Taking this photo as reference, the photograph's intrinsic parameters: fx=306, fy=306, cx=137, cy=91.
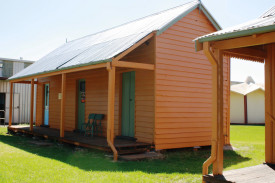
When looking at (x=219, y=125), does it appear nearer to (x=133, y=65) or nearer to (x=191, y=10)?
(x=133, y=65)

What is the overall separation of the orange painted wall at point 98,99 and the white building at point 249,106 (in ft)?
54.4

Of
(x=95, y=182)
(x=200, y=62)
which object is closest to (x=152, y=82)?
(x=200, y=62)

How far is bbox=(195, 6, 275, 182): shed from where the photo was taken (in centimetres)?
486

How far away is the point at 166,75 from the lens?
9.74 m

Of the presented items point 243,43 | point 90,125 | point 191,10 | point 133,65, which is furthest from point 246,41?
point 90,125

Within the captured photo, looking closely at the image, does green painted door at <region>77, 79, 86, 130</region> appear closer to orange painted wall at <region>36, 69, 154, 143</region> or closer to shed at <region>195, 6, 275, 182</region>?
orange painted wall at <region>36, 69, 154, 143</region>

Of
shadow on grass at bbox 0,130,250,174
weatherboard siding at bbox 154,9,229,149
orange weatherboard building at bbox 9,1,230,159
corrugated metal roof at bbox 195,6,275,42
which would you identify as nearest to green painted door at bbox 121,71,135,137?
orange weatherboard building at bbox 9,1,230,159

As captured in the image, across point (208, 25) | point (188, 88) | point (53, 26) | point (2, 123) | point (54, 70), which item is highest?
point (53, 26)

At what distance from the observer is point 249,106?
2619 cm

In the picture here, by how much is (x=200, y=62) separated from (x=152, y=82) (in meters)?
2.20

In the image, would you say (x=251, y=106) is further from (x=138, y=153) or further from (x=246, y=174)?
(x=246, y=174)

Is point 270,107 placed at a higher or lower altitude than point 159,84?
lower

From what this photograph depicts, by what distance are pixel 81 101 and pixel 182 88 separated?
517 cm

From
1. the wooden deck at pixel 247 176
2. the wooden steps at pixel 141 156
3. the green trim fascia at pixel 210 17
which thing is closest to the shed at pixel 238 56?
the wooden deck at pixel 247 176
